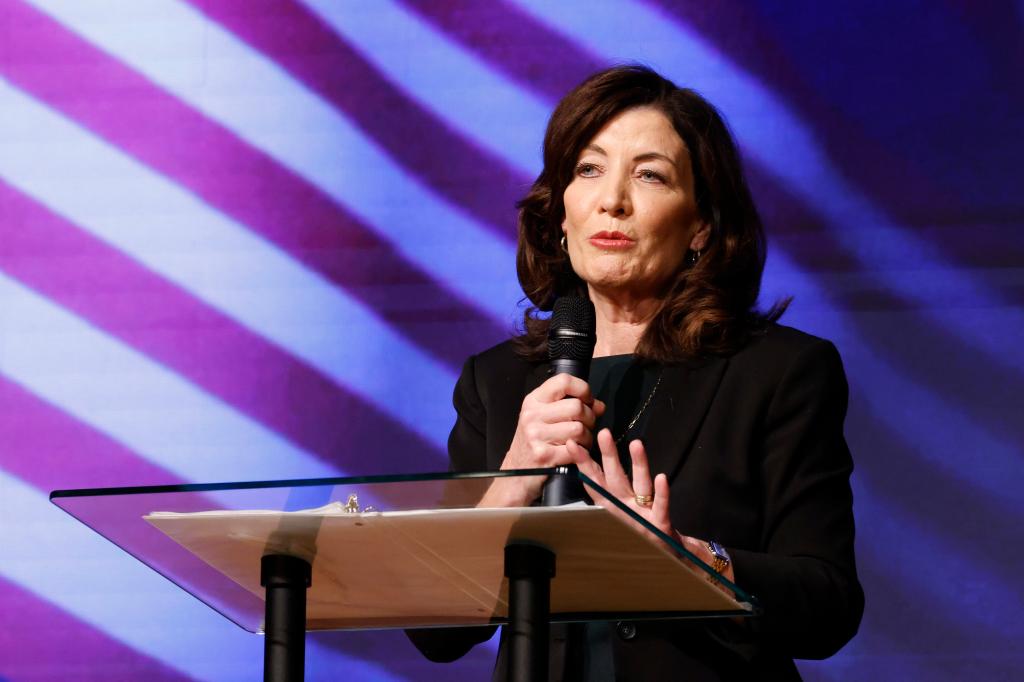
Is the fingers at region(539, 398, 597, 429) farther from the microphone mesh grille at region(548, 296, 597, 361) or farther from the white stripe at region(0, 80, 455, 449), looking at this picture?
the white stripe at region(0, 80, 455, 449)

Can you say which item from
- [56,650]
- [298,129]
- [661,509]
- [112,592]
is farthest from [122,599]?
[661,509]

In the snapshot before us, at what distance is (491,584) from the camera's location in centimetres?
150

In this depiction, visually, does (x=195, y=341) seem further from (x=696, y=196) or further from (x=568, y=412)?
(x=568, y=412)

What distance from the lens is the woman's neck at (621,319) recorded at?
232cm

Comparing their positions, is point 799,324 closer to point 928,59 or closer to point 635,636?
point 928,59

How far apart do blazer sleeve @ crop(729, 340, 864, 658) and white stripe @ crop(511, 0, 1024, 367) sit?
2.96ft

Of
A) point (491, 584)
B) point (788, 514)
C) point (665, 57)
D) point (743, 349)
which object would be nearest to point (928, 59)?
point (665, 57)

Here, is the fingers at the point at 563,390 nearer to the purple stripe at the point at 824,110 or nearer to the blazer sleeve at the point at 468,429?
the blazer sleeve at the point at 468,429

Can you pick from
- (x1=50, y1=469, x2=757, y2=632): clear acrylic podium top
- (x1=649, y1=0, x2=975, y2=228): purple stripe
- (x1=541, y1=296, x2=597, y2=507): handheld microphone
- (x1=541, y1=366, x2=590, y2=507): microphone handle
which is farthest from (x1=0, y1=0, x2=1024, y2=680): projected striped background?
(x1=541, y1=366, x2=590, y2=507): microphone handle

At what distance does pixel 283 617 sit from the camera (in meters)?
1.53

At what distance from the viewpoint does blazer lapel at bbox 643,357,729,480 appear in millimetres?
2062

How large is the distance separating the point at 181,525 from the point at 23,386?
1865 millimetres

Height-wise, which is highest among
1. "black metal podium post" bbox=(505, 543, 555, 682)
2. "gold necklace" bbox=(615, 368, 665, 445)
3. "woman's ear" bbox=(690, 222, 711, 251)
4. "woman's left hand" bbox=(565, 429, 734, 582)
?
"woman's ear" bbox=(690, 222, 711, 251)

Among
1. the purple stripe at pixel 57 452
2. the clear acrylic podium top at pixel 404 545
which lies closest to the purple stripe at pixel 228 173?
the purple stripe at pixel 57 452
